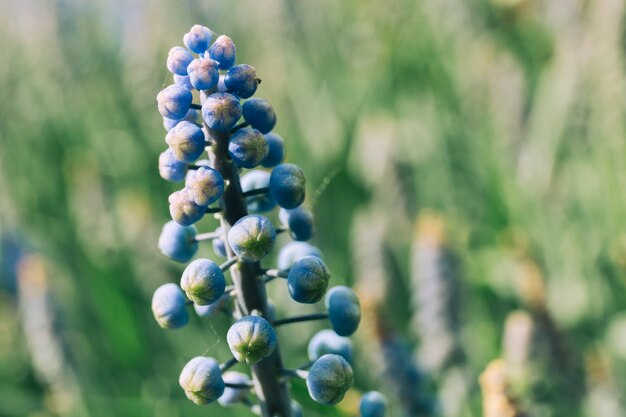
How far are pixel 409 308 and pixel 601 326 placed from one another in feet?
2.67

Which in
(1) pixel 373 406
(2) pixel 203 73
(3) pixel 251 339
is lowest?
(1) pixel 373 406

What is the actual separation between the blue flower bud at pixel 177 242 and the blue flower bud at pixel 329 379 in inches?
12.9

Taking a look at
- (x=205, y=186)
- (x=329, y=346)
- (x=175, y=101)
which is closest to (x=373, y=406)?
(x=329, y=346)

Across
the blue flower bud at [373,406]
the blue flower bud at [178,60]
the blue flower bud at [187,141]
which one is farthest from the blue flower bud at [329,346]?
the blue flower bud at [178,60]

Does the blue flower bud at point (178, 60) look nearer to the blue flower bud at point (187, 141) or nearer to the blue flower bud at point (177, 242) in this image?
the blue flower bud at point (187, 141)

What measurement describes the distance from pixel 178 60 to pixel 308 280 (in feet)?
1.34

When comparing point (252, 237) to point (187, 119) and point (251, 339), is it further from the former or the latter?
point (187, 119)

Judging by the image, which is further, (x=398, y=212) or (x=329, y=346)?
(x=398, y=212)

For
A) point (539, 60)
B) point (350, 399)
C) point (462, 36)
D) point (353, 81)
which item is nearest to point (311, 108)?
point (353, 81)

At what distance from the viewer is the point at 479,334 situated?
287 centimetres

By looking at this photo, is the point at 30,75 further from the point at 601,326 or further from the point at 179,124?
the point at 179,124

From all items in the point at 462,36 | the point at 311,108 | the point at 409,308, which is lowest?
the point at 409,308

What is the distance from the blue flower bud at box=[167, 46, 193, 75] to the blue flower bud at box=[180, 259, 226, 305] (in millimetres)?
313

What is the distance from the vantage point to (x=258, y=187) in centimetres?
144
